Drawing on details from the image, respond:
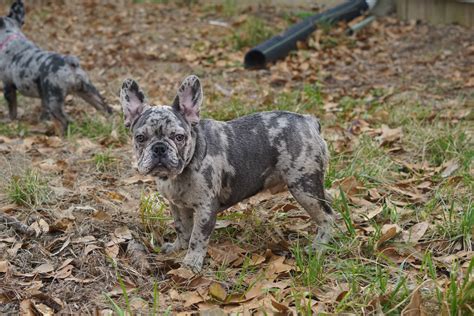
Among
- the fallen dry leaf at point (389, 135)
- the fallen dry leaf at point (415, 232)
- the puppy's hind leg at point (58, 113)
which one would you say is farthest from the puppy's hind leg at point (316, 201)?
the puppy's hind leg at point (58, 113)

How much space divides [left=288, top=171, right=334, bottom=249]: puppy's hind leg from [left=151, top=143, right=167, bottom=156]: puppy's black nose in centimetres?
99

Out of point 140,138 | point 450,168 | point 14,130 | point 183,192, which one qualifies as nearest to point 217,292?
point 183,192

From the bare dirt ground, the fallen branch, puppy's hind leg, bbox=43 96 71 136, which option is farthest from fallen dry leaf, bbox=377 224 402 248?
puppy's hind leg, bbox=43 96 71 136

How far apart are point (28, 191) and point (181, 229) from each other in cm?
129

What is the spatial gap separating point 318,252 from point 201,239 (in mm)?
718

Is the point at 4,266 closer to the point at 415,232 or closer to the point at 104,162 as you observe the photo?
the point at 104,162

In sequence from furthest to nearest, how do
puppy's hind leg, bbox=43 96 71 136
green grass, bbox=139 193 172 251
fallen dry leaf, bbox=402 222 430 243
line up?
1. puppy's hind leg, bbox=43 96 71 136
2. green grass, bbox=139 193 172 251
3. fallen dry leaf, bbox=402 222 430 243

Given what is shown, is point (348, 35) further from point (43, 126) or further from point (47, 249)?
point (47, 249)

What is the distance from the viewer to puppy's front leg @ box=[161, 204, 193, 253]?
452 cm

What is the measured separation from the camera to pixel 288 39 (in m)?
9.98

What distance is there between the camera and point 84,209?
4.96 meters

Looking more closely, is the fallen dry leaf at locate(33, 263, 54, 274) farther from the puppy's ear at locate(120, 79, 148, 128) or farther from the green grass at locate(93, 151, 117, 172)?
the green grass at locate(93, 151, 117, 172)

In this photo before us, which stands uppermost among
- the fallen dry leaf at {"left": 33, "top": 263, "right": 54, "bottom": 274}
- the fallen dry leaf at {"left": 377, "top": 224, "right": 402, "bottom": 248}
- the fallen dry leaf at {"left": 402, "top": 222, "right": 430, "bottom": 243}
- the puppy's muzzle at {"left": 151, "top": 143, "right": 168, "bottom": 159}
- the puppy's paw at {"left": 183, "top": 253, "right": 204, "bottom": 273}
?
the puppy's muzzle at {"left": 151, "top": 143, "right": 168, "bottom": 159}

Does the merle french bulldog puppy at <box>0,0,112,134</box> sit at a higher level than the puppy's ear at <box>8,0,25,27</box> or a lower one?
lower
